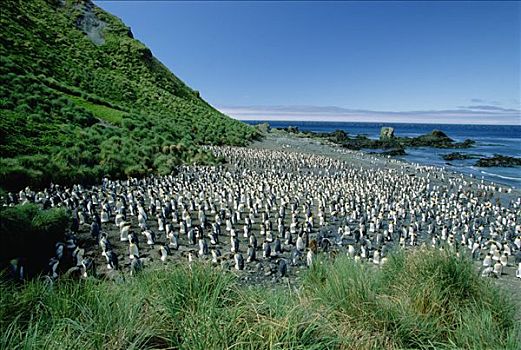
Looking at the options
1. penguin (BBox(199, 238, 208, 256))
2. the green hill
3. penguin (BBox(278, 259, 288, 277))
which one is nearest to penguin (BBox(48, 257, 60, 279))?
penguin (BBox(199, 238, 208, 256))

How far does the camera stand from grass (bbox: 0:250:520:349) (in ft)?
10.7

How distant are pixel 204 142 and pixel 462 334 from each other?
38.0 meters

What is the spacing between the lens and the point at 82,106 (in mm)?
28172

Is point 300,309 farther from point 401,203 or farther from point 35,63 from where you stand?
point 35,63

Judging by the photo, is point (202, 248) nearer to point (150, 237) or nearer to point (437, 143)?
point (150, 237)

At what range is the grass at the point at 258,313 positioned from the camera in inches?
128

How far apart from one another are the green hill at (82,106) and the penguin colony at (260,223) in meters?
1.84

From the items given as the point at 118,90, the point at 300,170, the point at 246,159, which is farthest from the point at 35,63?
the point at 300,170

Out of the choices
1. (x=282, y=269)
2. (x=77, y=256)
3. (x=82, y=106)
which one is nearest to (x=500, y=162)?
(x=282, y=269)

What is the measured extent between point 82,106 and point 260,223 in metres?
20.9

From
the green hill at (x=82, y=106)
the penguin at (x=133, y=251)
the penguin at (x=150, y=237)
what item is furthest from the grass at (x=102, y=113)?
the penguin at (x=133, y=251)

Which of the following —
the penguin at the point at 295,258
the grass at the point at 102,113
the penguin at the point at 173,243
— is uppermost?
the grass at the point at 102,113

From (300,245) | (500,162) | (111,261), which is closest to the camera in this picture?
(111,261)

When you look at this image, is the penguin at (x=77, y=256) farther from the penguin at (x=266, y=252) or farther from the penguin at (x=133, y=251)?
the penguin at (x=266, y=252)
